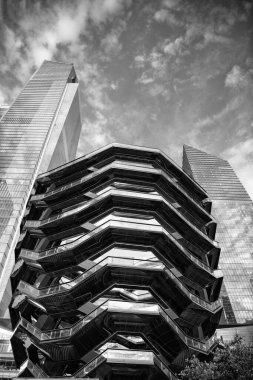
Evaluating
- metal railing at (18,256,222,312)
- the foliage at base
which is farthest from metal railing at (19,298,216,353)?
the foliage at base

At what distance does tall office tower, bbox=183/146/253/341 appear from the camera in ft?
276

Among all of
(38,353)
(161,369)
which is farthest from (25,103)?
(161,369)

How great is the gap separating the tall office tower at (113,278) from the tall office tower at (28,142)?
4061 cm

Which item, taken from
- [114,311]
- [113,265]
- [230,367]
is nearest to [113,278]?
[113,265]

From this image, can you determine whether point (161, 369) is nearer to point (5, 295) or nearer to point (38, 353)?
point (38, 353)

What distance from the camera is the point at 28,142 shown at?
102875mm

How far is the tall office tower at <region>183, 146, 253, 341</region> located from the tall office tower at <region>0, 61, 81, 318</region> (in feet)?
191

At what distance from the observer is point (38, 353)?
29.0 metres

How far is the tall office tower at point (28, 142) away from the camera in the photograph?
76.9 metres

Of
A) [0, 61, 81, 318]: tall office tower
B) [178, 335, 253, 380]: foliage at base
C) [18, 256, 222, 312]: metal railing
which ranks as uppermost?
[0, 61, 81, 318]: tall office tower

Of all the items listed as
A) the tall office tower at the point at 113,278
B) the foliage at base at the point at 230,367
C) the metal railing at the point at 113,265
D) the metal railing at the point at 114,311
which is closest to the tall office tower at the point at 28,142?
the tall office tower at the point at 113,278

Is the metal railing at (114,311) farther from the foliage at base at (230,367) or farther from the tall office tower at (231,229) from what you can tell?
the tall office tower at (231,229)

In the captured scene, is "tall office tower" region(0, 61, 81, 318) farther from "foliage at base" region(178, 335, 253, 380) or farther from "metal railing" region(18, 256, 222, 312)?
"foliage at base" region(178, 335, 253, 380)

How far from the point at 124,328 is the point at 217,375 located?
9.49m
